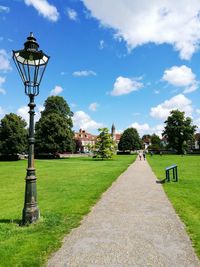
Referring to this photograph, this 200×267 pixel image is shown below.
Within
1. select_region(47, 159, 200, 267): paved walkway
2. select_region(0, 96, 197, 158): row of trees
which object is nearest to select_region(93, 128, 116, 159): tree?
select_region(0, 96, 197, 158): row of trees

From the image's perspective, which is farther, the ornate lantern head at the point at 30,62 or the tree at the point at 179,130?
the tree at the point at 179,130

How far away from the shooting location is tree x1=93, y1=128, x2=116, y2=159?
52250mm

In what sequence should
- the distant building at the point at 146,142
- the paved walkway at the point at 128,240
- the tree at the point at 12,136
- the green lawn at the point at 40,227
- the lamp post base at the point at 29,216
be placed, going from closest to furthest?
the paved walkway at the point at 128,240, the green lawn at the point at 40,227, the lamp post base at the point at 29,216, the tree at the point at 12,136, the distant building at the point at 146,142

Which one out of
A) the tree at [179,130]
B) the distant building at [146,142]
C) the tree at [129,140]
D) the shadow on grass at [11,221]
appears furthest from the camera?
the distant building at [146,142]

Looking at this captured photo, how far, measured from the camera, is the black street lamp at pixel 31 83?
696 cm

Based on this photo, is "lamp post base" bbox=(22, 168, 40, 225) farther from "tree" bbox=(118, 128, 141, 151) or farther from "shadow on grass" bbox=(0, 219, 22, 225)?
"tree" bbox=(118, 128, 141, 151)

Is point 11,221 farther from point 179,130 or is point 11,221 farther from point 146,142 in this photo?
point 146,142

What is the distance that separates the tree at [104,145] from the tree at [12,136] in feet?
51.2

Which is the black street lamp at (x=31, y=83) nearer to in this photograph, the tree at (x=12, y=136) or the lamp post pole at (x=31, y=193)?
the lamp post pole at (x=31, y=193)

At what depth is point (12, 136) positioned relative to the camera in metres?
54.6

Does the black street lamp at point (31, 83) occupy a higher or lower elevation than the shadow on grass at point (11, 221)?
higher

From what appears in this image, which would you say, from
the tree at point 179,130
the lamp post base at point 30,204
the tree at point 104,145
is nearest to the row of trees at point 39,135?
the tree at point 104,145

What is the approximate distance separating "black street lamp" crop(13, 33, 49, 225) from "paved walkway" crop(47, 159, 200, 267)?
1407 mm

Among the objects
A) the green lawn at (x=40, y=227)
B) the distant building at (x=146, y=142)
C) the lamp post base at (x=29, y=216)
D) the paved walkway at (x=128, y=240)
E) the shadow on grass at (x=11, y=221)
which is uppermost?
the distant building at (x=146, y=142)
